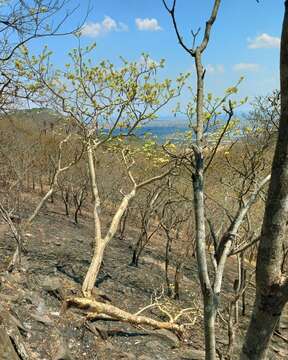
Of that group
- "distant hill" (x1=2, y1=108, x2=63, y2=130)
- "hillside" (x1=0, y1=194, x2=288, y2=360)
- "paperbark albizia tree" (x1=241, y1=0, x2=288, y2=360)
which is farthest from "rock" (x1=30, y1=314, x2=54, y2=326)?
Result: "paperbark albizia tree" (x1=241, y1=0, x2=288, y2=360)

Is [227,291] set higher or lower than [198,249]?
lower

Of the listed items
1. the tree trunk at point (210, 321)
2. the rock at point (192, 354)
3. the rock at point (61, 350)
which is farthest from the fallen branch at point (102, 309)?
the tree trunk at point (210, 321)

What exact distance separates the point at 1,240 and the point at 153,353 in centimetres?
585

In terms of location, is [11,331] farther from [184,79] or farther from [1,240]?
[184,79]

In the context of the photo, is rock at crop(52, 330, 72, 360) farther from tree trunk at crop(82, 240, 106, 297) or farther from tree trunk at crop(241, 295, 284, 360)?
tree trunk at crop(241, 295, 284, 360)

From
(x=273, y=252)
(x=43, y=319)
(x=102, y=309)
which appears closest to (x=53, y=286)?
(x=43, y=319)

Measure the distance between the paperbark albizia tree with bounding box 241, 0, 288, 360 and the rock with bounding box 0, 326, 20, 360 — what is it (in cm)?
374

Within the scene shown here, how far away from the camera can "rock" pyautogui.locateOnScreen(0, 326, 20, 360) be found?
4.73 meters

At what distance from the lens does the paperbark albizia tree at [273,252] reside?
1.67 m

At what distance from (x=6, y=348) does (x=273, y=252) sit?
4.16 metres

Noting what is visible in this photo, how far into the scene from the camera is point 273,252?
5.77ft

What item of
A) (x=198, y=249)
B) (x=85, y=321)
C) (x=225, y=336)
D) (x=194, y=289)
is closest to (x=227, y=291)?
(x=194, y=289)

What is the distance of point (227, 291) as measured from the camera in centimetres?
1372

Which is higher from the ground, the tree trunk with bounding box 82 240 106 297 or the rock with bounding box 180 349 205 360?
the tree trunk with bounding box 82 240 106 297
